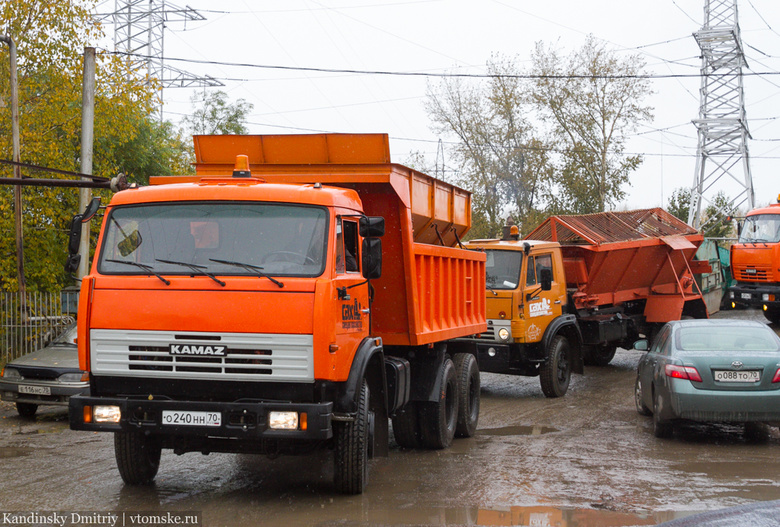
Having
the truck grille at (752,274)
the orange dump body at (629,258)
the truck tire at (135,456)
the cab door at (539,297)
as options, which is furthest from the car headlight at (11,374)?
the truck grille at (752,274)

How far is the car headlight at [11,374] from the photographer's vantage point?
11781 millimetres

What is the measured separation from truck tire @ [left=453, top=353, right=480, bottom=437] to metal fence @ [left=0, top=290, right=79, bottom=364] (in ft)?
33.5

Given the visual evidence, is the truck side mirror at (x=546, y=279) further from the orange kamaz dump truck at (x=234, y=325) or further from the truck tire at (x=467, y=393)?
the orange kamaz dump truck at (x=234, y=325)

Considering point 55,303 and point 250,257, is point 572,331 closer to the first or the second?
point 250,257

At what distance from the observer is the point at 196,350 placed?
6.14 m

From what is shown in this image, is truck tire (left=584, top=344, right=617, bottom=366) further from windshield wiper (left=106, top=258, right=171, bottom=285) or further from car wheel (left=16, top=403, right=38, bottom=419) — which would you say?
windshield wiper (left=106, top=258, right=171, bottom=285)

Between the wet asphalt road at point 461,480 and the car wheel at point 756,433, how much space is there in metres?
0.10

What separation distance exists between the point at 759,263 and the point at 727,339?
597 inches

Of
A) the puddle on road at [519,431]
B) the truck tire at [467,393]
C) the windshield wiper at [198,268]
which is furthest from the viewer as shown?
the puddle on road at [519,431]

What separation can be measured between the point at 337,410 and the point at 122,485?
2.29 metres

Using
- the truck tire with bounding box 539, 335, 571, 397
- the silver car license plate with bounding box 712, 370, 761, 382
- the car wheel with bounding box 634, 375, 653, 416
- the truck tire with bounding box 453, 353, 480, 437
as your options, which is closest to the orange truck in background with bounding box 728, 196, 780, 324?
A: the truck tire with bounding box 539, 335, 571, 397

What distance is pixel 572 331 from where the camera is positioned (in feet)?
47.4

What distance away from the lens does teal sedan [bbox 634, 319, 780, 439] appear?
890 centimetres

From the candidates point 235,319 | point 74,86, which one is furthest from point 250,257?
point 74,86
